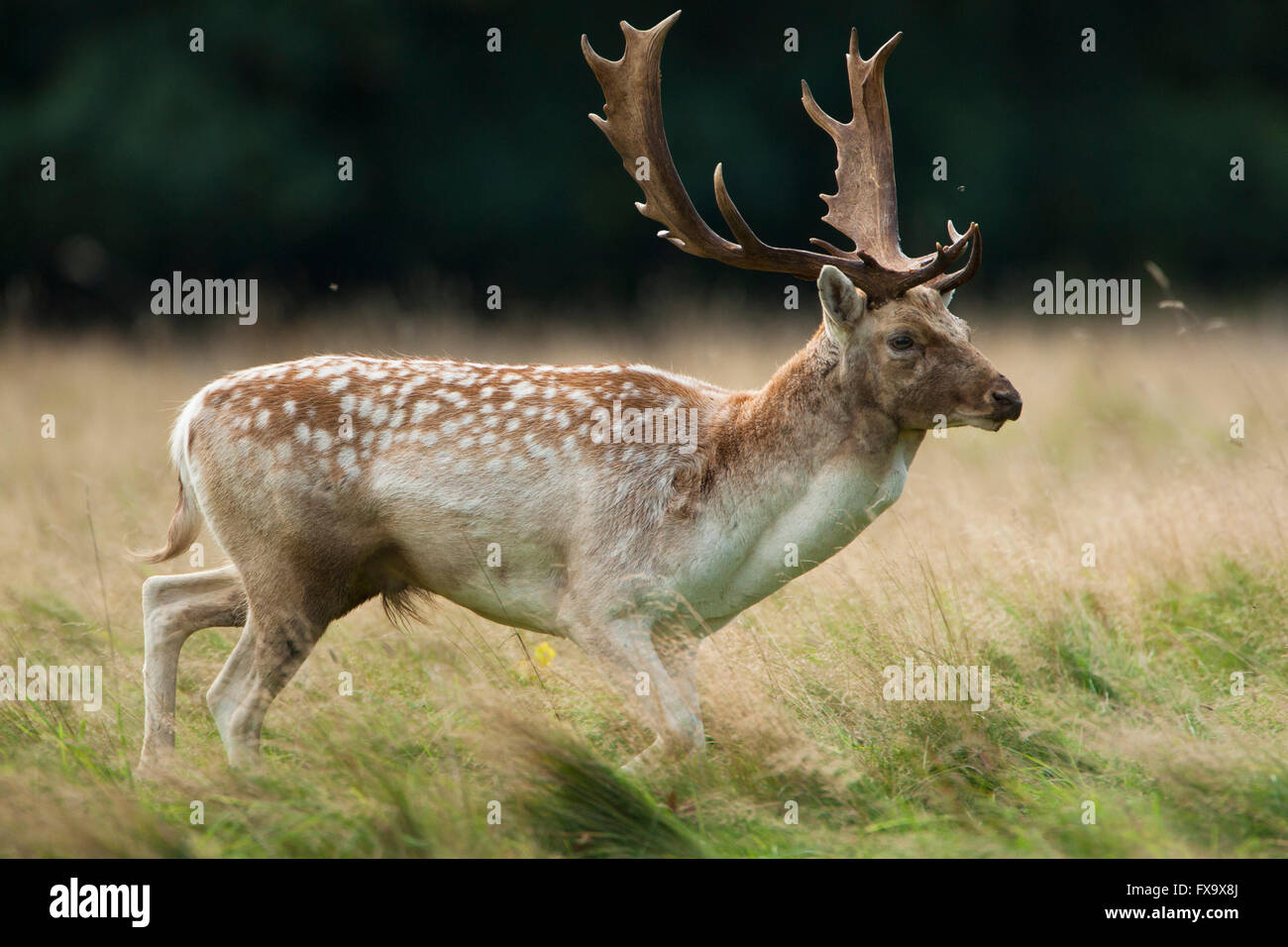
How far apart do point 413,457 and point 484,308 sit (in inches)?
444

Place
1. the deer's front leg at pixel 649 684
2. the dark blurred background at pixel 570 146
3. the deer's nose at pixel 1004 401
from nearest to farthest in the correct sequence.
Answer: the deer's front leg at pixel 649 684 → the deer's nose at pixel 1004 401 → the dark blurred background at pixel 570 146

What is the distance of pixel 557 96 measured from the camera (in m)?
18.0

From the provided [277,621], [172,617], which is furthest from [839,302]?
[172,617]

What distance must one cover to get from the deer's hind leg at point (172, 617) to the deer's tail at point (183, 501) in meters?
0.10

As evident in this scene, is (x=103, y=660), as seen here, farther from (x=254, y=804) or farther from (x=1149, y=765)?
(x=1149, y=765)

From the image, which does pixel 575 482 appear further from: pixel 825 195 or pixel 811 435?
pixel 825 195

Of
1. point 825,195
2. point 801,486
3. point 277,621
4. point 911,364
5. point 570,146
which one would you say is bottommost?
point 277,621

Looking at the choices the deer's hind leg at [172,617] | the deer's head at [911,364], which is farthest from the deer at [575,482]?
the deer's hind leg at [172,617]

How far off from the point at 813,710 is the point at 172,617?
6.70 feet

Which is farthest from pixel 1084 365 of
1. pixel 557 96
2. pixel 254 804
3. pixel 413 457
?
pixel 557 96

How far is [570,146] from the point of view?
690 inches

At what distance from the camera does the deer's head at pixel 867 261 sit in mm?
4234

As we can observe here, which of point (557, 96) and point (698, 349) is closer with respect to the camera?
point (698, 349)

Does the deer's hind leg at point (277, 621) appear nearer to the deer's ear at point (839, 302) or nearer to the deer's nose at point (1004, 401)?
the deer's ear at point (839, 302)
